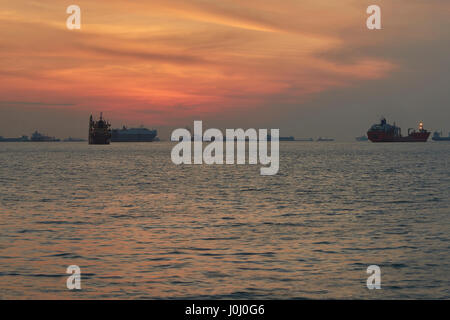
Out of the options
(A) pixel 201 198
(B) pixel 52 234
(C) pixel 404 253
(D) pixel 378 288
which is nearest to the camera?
(D) pixel 378 288

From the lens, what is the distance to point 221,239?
24906 mm

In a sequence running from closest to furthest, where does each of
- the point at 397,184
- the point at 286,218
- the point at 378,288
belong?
the point at 378,288 < the point at 286,218 < the point at 397,184

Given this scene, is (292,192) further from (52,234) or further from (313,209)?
(52,234)

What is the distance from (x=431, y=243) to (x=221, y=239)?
29.4ft

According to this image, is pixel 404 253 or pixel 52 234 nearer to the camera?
pixel 404 253

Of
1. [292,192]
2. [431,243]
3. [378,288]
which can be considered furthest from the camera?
[292,192]

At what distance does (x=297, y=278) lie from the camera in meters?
17.8

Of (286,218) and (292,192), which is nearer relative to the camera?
(286,218)

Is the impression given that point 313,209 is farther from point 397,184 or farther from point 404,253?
point 397,184

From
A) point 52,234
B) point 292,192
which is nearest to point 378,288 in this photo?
point 52,234
